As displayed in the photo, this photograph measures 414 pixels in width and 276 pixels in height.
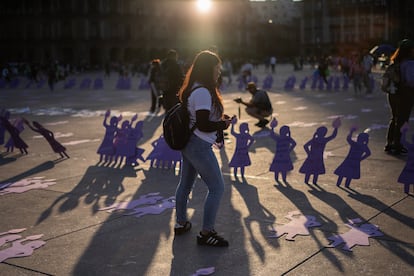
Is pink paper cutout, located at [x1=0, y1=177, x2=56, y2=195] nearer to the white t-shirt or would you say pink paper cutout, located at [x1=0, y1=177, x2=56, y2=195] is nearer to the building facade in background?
the white t-shirt

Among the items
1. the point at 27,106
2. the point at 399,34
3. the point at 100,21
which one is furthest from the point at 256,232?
the point at 100,21

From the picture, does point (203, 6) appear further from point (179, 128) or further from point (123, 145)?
point (179, 128)

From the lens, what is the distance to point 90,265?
4508 millimetres

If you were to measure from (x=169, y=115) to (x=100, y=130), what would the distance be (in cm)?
843

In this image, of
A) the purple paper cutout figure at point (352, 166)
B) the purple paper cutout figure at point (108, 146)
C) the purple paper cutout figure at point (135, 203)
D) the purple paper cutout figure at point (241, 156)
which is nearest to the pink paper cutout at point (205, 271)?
the purple paper cutout figure at point (135, 203)

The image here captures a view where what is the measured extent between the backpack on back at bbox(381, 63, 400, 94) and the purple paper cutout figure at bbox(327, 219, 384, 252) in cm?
382

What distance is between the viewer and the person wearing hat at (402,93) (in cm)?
853

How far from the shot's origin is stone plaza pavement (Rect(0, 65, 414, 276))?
4.46m

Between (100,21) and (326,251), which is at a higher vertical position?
(100,21)

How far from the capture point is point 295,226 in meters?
5.36

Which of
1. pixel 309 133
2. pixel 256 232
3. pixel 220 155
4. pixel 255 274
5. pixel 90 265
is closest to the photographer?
pixel 255 274

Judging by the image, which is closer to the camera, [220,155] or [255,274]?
[255,274]

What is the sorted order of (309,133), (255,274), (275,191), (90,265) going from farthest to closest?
(309,133), (275,191), (90,265), (255,274)

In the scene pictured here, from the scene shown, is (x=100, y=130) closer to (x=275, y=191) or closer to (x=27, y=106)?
(x=275, y=191)
